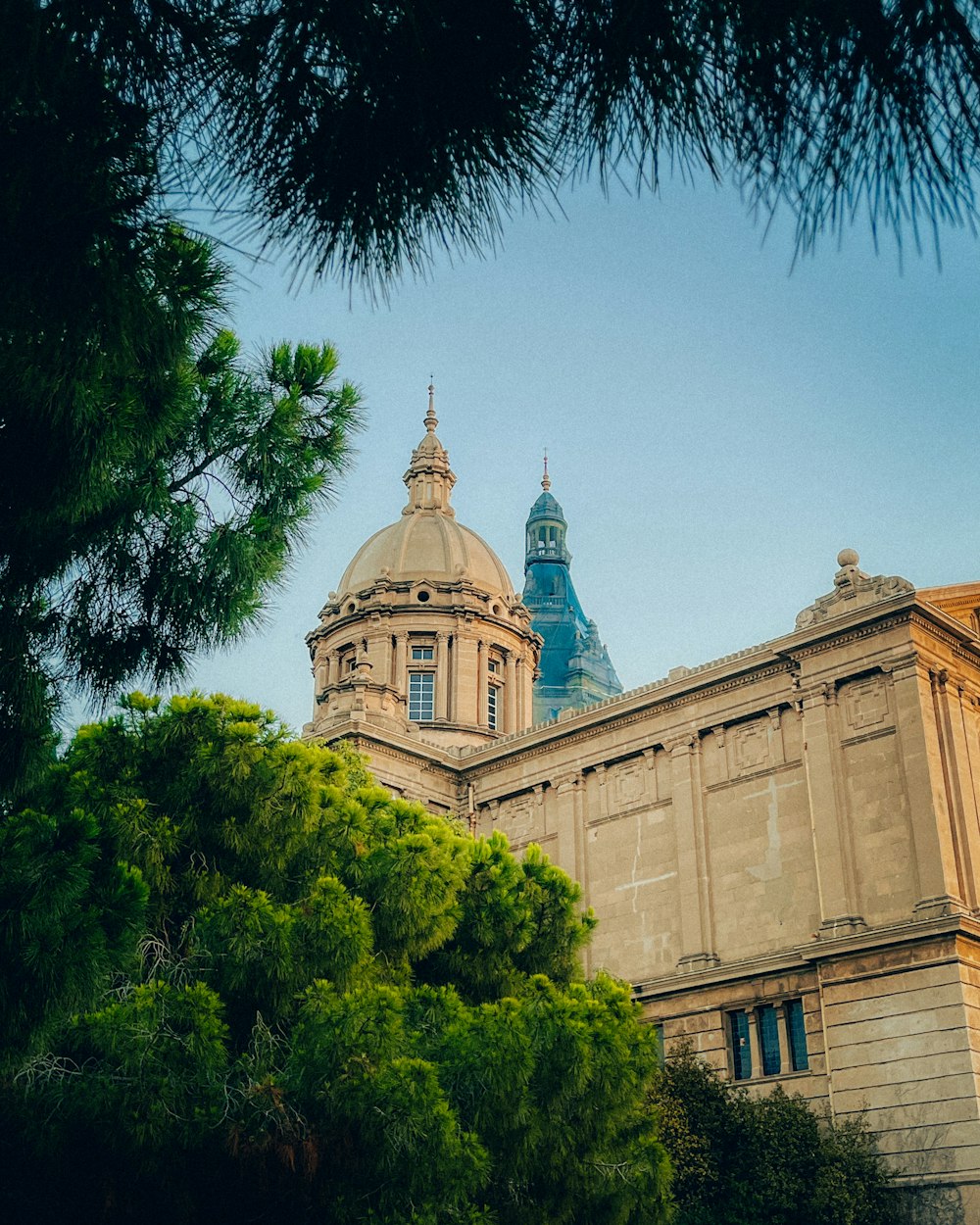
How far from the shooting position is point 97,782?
741 inches

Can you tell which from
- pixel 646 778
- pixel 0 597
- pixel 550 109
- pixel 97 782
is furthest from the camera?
pixel 646 778

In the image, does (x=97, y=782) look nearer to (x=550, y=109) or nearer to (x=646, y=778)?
(x=550, y=109)

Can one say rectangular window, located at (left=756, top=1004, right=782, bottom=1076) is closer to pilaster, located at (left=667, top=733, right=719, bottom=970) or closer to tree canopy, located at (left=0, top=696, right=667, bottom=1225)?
pilaster, located at (left=667, top=733, right=719, bottom=970)

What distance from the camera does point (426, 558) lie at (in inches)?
2174

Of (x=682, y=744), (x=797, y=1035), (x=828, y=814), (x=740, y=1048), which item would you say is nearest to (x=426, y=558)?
(x=682, y=744)

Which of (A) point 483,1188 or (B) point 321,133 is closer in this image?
(B) point 321,133

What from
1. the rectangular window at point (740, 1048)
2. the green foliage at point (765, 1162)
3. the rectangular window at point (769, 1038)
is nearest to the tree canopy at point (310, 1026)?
the green foliage at point (765, 1162)

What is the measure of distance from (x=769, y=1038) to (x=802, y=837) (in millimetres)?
4689

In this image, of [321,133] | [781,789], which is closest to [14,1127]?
[321,133]

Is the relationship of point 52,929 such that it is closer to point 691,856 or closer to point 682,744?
point 691,856

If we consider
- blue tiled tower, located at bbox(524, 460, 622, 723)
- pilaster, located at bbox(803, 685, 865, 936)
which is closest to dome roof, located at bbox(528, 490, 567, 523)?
blue tiled tower, located at bbox(524, 460, 622, 723)

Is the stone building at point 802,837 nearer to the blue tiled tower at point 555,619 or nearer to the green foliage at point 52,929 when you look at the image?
the green foliage at point 52,929

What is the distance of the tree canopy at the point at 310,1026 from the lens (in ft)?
51.6

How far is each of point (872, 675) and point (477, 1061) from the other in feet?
60.8
